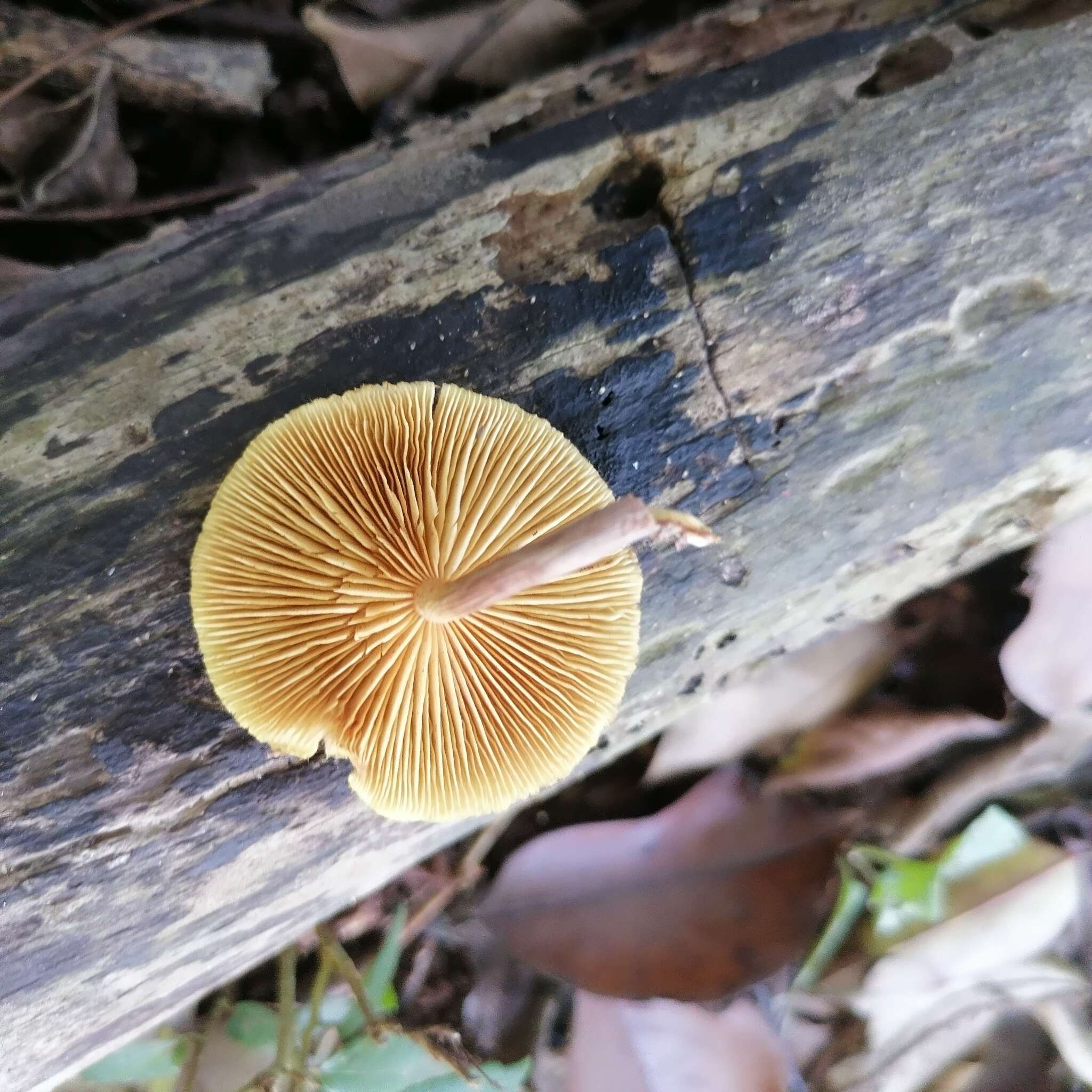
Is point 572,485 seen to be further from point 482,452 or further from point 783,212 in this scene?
point 783,212

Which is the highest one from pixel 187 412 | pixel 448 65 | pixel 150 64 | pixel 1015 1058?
pixel 150 64

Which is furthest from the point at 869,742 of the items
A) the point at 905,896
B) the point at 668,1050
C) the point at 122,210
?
the point at 122,210

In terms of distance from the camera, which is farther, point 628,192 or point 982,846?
point 982,846

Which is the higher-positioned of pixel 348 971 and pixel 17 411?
pixel 17 411

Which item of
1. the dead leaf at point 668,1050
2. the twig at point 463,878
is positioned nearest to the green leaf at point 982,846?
the dead leaf at point 668,1050

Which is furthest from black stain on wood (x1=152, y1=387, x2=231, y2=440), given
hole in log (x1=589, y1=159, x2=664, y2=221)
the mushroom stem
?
hole in log (x1=589, y1=159, x2=664, y2=221)

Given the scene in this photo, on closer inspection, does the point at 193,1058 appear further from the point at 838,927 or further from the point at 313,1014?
the point at 838,927

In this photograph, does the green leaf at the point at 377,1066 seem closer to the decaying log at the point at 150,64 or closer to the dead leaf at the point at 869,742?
the dead leaf at the point at 869,742

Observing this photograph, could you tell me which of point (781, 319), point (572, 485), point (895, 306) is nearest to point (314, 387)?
point (572, 485)
